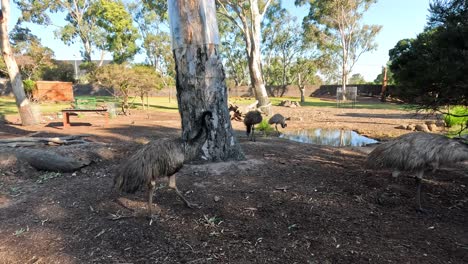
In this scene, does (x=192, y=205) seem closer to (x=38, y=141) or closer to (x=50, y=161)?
Answer: (x=50, y=161)

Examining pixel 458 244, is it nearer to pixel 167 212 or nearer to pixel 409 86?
pixel 409 86

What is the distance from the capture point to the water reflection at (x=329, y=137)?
1119 cm

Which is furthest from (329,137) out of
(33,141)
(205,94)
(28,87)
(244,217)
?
(28,87)

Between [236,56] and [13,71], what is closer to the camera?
[13,71]

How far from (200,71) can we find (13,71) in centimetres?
1040

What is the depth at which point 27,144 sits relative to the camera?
764 cm

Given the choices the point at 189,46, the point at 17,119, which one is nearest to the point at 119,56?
the point at 17,119

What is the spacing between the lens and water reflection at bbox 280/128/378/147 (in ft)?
36.7

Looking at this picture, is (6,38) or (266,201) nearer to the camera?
(266,201)

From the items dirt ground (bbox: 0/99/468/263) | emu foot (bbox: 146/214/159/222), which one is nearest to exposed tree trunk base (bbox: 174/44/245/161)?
dirt ground (bbox: 0/99/468/263)

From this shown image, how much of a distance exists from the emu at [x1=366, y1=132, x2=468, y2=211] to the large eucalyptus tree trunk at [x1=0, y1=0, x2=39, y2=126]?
13402 millimetres

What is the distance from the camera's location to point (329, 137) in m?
12.3

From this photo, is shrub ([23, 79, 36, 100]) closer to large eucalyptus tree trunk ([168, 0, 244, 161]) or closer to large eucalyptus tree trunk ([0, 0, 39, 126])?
large eucalyptus tree trunk ([0, 0, 39, 126])

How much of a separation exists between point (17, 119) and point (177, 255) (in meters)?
15.3
